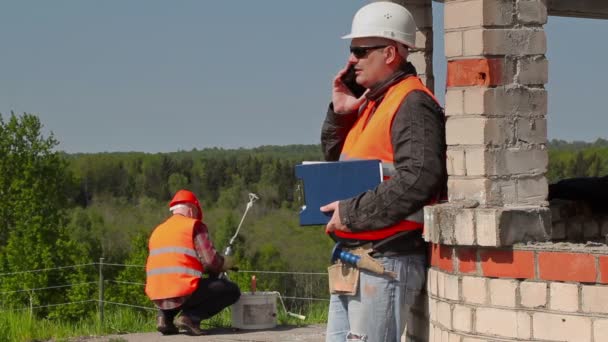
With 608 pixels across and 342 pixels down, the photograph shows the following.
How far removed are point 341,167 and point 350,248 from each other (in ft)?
1.22

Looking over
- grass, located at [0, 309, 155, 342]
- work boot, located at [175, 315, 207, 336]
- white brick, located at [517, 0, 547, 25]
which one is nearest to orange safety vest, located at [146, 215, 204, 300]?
work boot, located at [175, 315, 207, 336]

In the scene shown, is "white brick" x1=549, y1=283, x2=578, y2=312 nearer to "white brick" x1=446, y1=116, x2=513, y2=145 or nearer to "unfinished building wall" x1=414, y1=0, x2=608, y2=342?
"unfinished building wall" x1=414, y1=0, x2=608, y2=342

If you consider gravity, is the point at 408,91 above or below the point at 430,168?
above

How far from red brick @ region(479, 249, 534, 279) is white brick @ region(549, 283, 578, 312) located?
0.13m

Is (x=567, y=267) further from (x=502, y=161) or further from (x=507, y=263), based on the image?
(x=502, y=161)

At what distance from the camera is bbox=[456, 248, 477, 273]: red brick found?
19.1 ft

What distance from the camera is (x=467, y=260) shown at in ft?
19.2

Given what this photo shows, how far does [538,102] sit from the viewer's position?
6000 mm

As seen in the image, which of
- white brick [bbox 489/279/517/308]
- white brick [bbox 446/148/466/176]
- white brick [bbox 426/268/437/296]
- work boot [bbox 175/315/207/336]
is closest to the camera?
white brick [bbox 489/279/517/308]

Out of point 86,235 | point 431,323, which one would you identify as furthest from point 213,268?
point 86,235

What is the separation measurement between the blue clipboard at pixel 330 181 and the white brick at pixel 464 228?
40 centimetres

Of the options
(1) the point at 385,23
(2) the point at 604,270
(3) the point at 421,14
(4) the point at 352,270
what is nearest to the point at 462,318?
(4) the point at 352,270

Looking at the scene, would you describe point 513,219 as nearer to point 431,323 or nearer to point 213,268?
point 431,323

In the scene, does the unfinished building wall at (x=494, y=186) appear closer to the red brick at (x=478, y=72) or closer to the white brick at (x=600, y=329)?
the red brick at (x=478, y=72)
